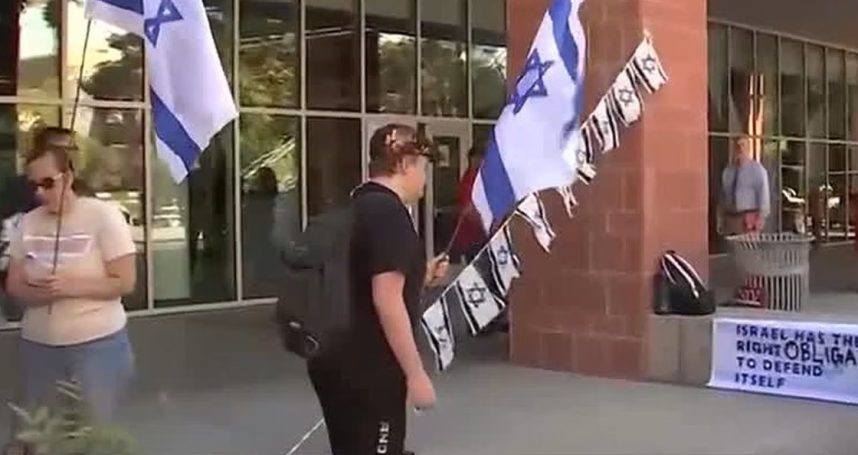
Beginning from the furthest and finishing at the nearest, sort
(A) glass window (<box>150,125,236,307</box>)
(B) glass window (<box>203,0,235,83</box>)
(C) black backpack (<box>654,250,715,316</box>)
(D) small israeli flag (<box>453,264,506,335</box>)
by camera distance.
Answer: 1. (B) glass window (<box>203,0,235,83</box>)
2. (A) glass window (<box>150,125,236,307</box>)
3. (C) black backpack (<box>654,250,715,316</box>)
4. (D) small israeli flag (<box>453,264,506,335</box>)

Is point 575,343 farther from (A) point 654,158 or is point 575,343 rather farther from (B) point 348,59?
(B) point 348,59

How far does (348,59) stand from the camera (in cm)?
1773

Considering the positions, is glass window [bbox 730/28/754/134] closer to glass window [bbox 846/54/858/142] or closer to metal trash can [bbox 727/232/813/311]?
Answer: glass window [bbox 846/54/858/142]

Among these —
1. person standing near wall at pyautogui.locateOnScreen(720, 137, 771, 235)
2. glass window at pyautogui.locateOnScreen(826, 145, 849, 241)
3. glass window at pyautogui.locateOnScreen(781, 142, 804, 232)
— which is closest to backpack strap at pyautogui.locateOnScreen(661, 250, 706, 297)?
person standing near wall at pyautogui.locateOnScreen(720, 137, 771, 235)

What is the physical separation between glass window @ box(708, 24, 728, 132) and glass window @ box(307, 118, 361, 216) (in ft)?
28.9

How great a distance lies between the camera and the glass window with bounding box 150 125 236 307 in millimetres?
15508

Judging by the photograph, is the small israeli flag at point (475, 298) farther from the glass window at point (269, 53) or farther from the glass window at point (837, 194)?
the glass window at point (837, 194)

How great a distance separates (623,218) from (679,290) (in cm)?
72

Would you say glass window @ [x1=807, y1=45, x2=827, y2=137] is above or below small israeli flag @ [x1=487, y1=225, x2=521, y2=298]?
above

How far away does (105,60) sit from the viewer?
15133 mm

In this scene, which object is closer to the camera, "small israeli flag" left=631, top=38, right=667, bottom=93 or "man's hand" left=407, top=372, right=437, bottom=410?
"man's hand" left=407, top=372, right=437, bottom=410

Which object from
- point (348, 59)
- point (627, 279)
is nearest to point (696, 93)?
point (627, 279)

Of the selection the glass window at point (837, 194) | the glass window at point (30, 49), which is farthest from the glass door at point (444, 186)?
the glass window at point (837, 194)

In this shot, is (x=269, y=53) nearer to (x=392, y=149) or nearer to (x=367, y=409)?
(x=392, y=149)
